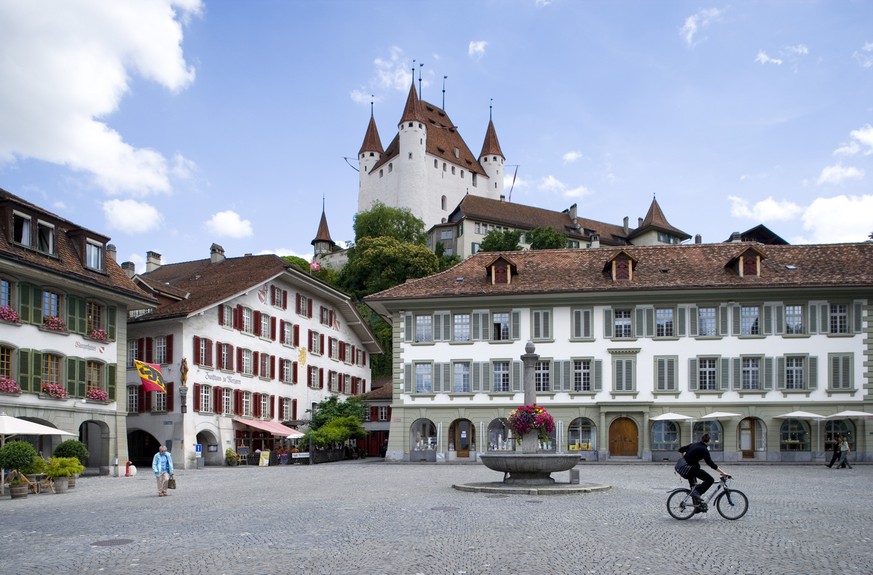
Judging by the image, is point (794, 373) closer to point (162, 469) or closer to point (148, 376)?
point (148, 376)

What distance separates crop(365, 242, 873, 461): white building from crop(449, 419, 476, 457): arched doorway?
0.23 ft

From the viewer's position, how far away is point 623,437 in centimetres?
4572

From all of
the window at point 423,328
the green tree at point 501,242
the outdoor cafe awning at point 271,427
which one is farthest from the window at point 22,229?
the green tree at point 501,242

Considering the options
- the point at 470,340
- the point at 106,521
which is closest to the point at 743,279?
the point at 470,340

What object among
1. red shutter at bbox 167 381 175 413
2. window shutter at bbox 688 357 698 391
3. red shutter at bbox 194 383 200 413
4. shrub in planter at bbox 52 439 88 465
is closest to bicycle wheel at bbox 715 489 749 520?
shrub in planter at bbox 52 439 88 465

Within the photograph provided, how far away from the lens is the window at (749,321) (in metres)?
45.2

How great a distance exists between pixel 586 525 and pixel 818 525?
4049 mm

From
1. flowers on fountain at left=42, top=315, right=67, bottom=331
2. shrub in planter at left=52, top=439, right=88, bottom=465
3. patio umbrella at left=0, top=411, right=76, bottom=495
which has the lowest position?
shrub in planter at left=52, top=439, right=88, bottom=465

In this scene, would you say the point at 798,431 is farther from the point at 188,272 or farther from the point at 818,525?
the point at 188,272

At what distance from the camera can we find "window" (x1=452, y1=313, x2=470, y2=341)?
47.4 meters

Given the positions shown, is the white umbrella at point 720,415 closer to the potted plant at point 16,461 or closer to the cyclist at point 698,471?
the cyclist at point 698,471

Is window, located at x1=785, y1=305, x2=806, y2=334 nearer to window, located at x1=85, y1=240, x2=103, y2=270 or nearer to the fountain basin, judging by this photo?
the fountain basin

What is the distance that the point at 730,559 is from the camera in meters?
12.9

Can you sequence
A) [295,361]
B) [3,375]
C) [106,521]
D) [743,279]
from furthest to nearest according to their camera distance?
[295,361]
[743,279]
[3,375]
[106,521]
